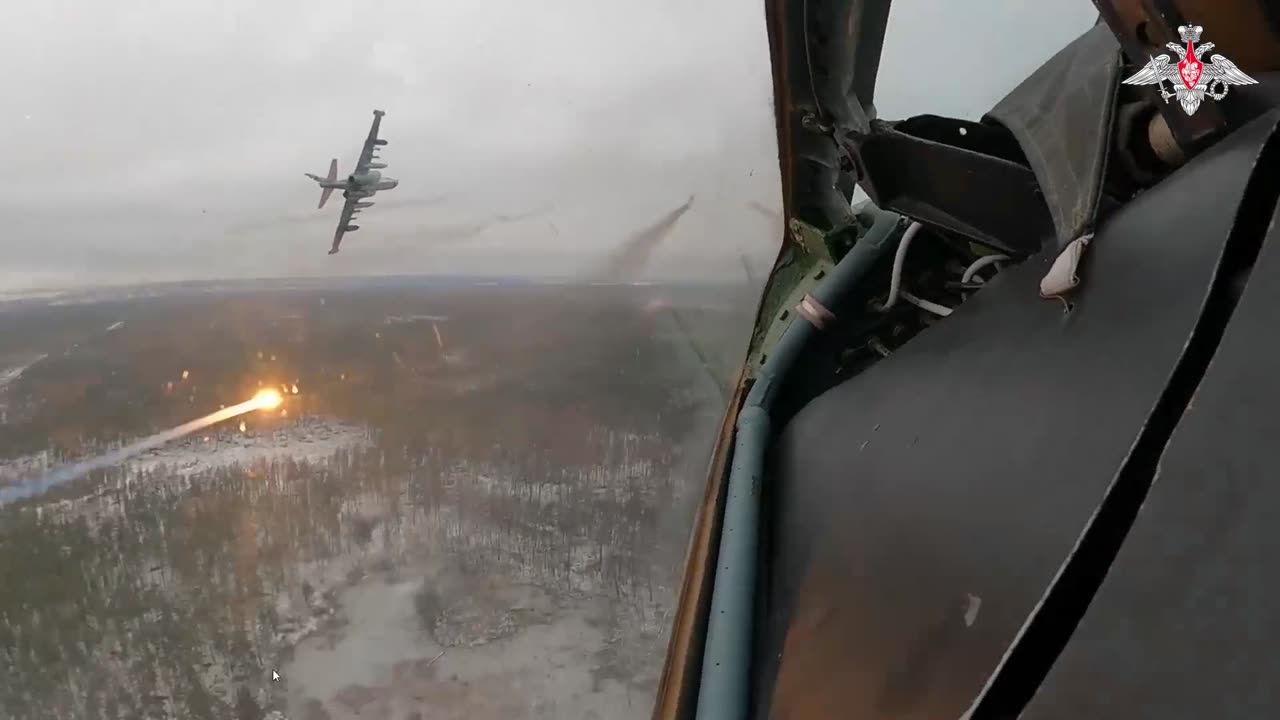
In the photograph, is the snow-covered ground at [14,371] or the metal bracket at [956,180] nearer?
the metal bracket at [956,180]

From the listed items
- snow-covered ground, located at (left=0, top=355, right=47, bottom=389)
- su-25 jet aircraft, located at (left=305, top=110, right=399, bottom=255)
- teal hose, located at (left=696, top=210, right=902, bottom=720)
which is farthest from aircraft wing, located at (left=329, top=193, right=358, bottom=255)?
teal hose, located at (left=696, top=210, right=902, bottom=720)

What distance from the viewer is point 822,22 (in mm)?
1554

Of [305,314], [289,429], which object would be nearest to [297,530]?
[289,429]

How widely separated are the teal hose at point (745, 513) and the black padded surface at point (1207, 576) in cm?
57

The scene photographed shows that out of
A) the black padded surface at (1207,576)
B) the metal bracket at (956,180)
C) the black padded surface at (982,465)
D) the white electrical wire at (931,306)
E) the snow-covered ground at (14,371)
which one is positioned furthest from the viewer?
the snow-covered ground at (14,371)

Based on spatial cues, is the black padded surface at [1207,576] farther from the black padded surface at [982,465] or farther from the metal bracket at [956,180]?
the metal bracket at [956,180]

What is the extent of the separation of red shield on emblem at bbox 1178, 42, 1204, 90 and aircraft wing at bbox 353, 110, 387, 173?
7.17 metres

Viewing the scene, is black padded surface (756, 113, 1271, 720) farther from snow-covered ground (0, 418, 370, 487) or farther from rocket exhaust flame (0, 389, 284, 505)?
rocket exhaust flame (0, 389, 284, 505)

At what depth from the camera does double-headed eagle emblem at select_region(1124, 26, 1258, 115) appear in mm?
618

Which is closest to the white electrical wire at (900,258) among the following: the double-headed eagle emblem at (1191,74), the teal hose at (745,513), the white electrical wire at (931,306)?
the white electrical wire at (931,306)

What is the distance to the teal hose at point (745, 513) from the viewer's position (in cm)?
95

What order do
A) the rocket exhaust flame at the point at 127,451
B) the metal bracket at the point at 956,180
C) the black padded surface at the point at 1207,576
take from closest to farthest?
the black padded surface at the point at 1207,576
the metal bracket at the point at 956,180
the rocket exhaust flame at the point at 127,451

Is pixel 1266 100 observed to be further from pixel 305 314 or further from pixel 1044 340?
pixel 305 314

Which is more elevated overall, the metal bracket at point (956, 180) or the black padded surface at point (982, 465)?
the metal bracket at point (956, 180)
